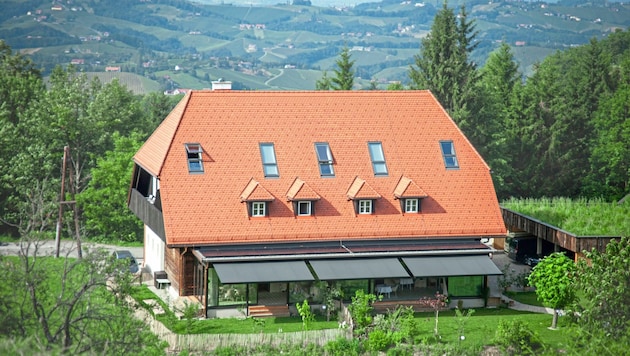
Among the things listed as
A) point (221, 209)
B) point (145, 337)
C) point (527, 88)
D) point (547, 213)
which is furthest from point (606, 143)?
point (145, 337)

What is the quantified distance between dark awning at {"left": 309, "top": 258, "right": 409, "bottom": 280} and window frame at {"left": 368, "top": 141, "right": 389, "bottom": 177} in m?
4.60

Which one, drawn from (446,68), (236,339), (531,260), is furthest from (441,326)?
(446,68)

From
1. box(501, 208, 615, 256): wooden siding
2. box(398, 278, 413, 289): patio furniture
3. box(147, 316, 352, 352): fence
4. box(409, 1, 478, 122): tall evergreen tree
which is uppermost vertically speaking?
box(409, 1, 478, 122): tall evergreen tree

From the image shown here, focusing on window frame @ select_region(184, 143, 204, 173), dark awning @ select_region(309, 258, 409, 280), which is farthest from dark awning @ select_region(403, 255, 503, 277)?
window frame @ select_region(184, 143, 204, 173)

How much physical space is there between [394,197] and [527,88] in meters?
32.5

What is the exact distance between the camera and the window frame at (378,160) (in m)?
50.3

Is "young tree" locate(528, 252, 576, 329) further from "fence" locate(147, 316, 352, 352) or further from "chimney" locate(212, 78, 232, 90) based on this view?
"chimney" locate(212, 78, 232, 90)

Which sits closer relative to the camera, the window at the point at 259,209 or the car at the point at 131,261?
the window at the point at 259,209

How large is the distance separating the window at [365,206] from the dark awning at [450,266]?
2799 millimetres

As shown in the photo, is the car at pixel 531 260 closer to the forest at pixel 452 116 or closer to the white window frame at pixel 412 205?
the white window frame at pixel 412 205

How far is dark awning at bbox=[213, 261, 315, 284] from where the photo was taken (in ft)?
147

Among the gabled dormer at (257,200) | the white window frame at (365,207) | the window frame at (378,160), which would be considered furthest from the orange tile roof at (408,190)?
the gabled dormer at (257,200)

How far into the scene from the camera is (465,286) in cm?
4866

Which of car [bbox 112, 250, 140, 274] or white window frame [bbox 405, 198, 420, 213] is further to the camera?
car [bbox 112, 250, 140, 274]
